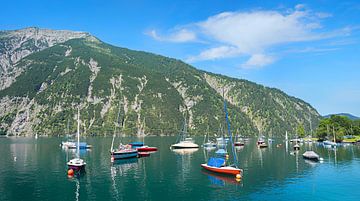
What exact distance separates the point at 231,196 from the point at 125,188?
23.7 metres

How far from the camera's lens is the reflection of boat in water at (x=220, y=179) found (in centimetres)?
7894

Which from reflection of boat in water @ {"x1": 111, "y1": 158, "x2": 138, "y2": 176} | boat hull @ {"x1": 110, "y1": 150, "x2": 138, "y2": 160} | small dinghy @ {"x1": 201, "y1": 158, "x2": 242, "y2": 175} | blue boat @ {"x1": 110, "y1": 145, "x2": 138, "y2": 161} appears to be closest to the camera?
small dinghy @ {"x1": 201, "y1": 158, "x2": 242, "y2": 175}

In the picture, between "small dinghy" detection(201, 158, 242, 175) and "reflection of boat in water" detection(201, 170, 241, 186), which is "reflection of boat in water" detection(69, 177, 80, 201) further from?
"small dinghy" detection(201, 158, 242, 175)

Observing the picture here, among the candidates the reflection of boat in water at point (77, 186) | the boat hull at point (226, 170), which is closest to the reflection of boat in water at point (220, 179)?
the boat hull at point (226, 170)

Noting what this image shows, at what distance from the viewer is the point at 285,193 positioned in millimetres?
68812

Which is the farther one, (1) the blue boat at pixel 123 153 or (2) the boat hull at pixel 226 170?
(1) the blue boat at pixel 123 153

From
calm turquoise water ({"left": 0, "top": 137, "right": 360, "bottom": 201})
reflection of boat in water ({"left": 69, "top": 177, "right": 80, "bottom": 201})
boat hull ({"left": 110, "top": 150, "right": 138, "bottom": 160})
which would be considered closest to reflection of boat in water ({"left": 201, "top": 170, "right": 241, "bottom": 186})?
calm turquoise water ({"left": 0, "top": 137, "right": 360, "bottom": 201})

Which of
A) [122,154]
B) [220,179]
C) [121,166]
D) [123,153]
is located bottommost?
[220,179]

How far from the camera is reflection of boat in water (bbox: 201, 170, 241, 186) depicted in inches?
3108

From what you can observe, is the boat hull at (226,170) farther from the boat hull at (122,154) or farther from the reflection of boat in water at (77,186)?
the boat hull at (122,154)

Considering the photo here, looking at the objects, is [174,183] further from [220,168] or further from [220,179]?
[220,168]

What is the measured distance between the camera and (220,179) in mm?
83875

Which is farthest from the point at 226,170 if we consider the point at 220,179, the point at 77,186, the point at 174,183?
the point at 77,186

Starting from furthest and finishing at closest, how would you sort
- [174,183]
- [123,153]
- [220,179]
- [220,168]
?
[123,153]
[220,168]
[220,179]
[174,183]
